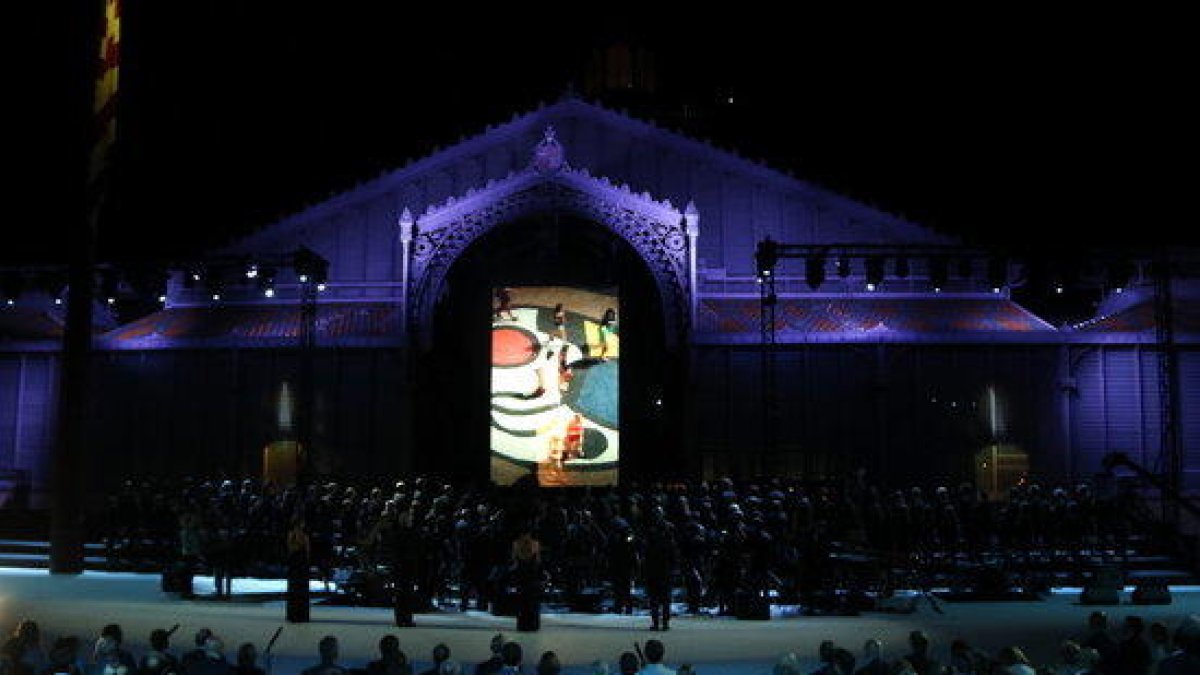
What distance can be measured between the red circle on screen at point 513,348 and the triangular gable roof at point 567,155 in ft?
13.5

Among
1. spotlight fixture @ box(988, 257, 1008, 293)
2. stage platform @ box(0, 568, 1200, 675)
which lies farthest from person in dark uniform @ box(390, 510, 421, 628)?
spotlight fixture @ box(988, 257, 1008, 293)

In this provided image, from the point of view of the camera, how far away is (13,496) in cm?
2836

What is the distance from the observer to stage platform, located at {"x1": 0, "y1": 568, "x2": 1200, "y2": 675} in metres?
15.0

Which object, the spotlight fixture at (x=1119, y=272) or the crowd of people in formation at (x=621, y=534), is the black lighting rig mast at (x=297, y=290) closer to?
the crowd of people in formation at (x=621, y=534)

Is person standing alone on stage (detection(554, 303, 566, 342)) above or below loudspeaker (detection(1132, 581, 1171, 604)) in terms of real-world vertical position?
above

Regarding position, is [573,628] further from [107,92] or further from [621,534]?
[107,92]

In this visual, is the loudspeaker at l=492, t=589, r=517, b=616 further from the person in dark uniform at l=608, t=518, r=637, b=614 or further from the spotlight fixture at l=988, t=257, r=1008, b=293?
the spotlight fixture at l=988, t=257, r=1008, b=293

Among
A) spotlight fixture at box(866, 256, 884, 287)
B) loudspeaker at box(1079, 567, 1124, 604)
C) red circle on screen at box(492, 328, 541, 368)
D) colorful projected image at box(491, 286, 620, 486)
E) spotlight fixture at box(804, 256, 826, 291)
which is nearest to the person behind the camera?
loudspeaker at box(1079, 567, 1124, 604)

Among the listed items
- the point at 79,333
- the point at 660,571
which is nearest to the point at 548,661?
the point at 660,571

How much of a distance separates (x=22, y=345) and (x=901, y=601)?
2259cm

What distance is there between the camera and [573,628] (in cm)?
1628

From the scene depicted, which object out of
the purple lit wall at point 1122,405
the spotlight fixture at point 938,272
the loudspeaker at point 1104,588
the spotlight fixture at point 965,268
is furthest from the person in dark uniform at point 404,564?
the purple lit wall at point 1122,405

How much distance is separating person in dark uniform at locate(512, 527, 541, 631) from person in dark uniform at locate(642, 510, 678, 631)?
1.59m

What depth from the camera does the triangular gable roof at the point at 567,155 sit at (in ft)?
93.9
